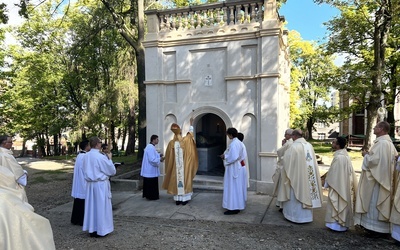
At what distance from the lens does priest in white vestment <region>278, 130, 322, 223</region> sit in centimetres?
600

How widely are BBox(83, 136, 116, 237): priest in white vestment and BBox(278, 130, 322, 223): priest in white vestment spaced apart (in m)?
3.71

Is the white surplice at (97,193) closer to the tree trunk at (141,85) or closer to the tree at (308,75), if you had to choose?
the tree trunk at (141,85)

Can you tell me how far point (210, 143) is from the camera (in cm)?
1099

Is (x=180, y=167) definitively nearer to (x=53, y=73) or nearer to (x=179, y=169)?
(x=179, y=169)

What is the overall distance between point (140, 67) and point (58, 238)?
32.8 feet

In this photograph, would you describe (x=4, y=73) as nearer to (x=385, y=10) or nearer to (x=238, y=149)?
(x=238, y=149)

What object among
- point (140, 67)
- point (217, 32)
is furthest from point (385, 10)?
point (140, 67)

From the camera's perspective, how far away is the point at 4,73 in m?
23.7

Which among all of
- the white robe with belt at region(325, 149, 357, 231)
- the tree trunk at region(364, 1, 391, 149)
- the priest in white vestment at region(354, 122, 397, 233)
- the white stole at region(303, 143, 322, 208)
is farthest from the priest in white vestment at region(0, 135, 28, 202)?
the tree trunk at region(364, 1, 391, 149)

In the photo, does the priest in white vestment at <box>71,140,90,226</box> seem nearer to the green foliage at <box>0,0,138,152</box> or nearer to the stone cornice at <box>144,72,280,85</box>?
the stone cornice at <box>144,72,280,85</box>

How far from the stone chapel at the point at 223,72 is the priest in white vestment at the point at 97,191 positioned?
4032mm

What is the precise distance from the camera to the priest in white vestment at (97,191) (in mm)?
5484

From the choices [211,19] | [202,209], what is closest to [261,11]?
[211,19]

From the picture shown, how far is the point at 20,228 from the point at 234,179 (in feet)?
17.7
